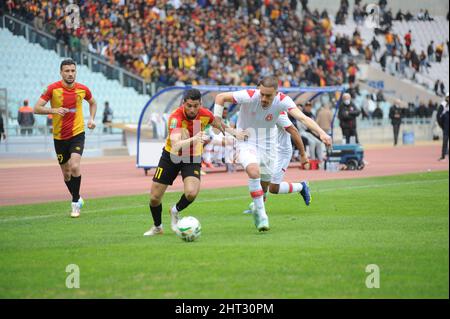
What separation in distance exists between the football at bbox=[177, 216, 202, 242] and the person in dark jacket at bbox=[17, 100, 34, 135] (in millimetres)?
24507

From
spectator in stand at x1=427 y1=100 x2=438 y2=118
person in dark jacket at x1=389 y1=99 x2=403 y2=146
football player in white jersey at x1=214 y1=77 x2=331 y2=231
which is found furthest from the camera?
spectator in stand at x1=427 y1=100 x2=438 y2=118

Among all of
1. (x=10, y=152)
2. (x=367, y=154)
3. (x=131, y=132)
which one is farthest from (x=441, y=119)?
(x=10, y=152)

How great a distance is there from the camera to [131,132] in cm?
3700

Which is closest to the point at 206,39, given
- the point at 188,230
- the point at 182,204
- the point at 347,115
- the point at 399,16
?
the point at 399,16

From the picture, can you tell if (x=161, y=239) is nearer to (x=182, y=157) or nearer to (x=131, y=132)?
(x=182, y=157)

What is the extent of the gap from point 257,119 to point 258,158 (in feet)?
2.99

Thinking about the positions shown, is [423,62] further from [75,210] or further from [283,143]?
[75,210]

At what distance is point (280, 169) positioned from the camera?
15.6 m

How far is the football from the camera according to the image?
11.9 metres

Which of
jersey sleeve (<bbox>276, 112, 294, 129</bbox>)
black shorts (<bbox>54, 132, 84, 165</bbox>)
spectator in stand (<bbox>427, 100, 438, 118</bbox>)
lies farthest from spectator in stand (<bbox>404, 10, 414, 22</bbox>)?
black shorts (<bbox>54, 132, 84, 165</bbox>)

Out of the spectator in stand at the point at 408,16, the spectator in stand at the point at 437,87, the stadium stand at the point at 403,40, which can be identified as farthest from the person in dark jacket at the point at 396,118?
the spectator in stand at the point at 408,16

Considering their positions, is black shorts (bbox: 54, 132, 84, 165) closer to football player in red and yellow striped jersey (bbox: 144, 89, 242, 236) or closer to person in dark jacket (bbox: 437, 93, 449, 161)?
football player in red and yellow striped jersey (bbox: 144, 89, 242, 236)

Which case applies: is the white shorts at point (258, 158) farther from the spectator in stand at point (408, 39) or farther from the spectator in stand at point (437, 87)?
the spectator in stand at point (437, 87)

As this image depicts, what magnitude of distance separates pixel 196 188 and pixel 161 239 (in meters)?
0.86
